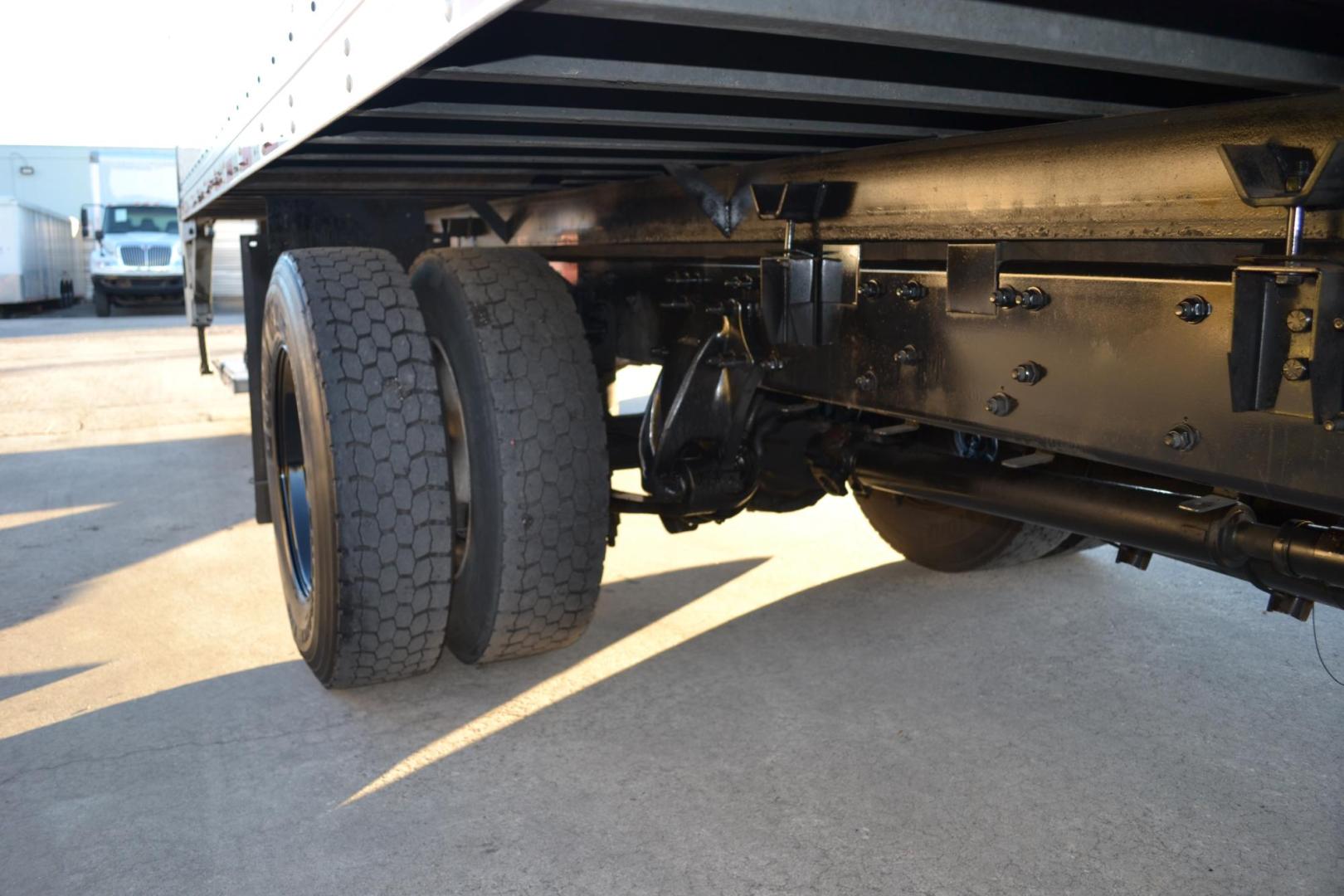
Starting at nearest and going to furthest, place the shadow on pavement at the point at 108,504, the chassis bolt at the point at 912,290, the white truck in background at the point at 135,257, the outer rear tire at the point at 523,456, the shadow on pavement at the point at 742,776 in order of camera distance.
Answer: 1. the chassis bolt at the point at 912,290
2. the shadow on pavement at the point at 742,776
3. the outer rear tire at the point at 523,456
4. the shadow on pavement at the point at 108,504
5. the white truck in background at the point at 135,257

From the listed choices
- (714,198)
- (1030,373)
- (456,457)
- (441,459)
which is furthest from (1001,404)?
(456,457)

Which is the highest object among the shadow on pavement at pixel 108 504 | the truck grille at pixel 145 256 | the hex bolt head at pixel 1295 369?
the truck grille at pixel 145 256

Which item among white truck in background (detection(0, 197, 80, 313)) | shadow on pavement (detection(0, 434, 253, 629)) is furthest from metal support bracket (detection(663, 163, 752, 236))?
white truck in background (detection(0, 197, 80, 313))

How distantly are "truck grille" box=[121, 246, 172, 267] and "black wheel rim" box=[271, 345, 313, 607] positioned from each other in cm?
2067

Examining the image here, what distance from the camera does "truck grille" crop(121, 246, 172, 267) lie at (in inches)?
879

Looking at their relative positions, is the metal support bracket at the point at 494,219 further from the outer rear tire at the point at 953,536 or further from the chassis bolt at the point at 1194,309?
the chassis bolt at the point at 1194,309

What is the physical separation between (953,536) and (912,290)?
201cm

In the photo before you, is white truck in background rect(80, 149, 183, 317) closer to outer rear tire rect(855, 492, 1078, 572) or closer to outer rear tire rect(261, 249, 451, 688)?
outer rear tire rect(855, 492, 1078, 572)

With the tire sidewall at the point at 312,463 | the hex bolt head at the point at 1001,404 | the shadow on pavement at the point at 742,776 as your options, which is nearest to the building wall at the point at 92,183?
the tire sidewall at the point at 312,463

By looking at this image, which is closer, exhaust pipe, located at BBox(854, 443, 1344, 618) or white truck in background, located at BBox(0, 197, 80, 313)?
exhaust pipe, located at BBox(854, 443, 1344, 618)

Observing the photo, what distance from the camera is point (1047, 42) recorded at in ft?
5.20

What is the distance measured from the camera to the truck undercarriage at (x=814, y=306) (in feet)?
5.34

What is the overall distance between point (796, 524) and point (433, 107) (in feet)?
10.7

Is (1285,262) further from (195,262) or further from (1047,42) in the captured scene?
(195,262)
